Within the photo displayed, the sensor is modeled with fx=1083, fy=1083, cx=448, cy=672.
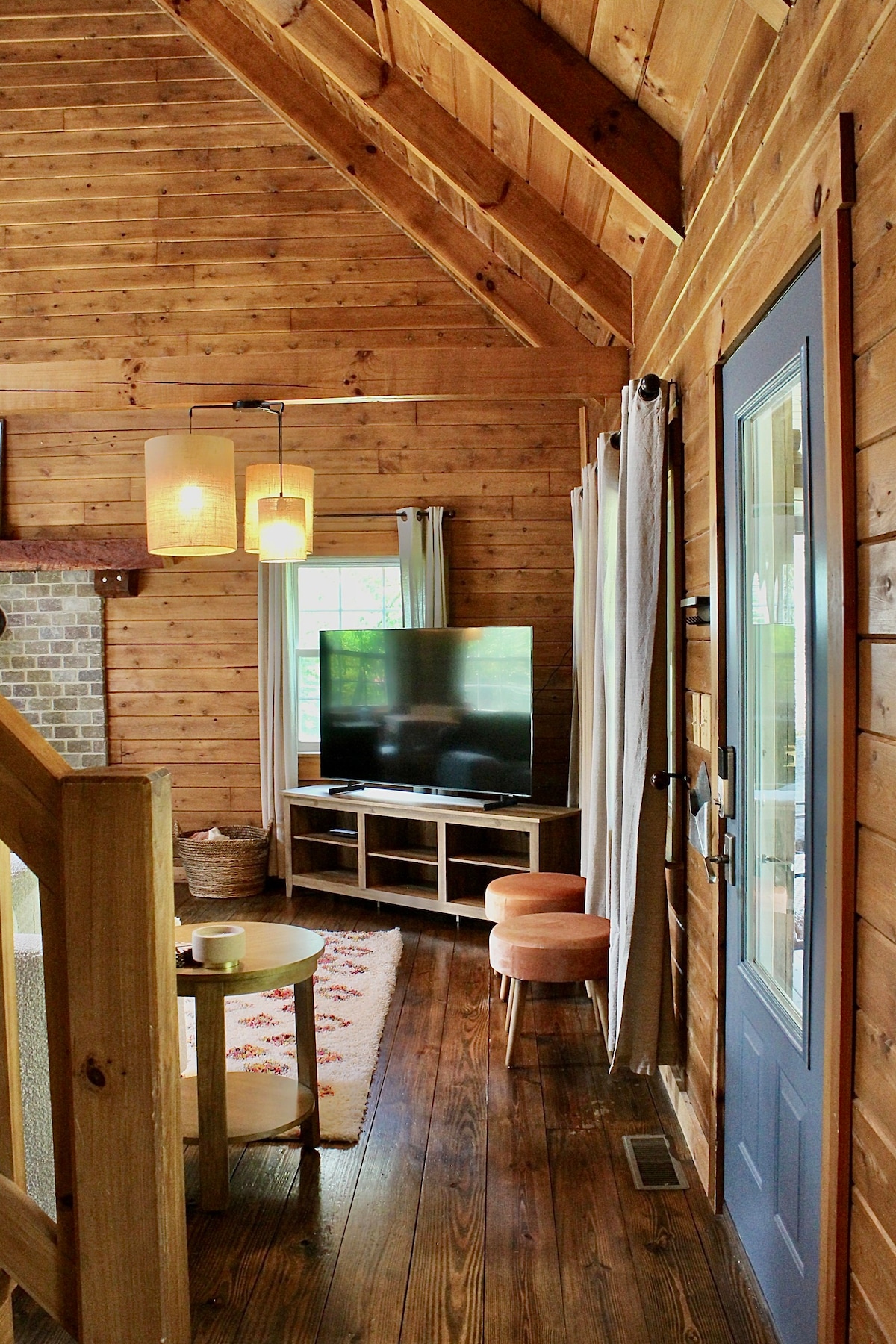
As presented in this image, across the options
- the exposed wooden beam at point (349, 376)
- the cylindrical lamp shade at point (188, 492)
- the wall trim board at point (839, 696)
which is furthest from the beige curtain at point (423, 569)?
the wall trim board at point (839, 696)

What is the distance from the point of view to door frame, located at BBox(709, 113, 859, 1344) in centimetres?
158

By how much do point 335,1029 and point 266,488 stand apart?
2.01 m

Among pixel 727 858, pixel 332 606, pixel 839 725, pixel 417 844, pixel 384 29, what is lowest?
pixel 417 844

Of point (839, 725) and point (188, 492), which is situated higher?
point (188, 492)

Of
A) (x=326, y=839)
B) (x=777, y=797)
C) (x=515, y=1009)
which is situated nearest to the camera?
(x=777, y=797)

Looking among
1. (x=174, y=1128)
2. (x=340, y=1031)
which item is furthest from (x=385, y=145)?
(x=174, y=1128)

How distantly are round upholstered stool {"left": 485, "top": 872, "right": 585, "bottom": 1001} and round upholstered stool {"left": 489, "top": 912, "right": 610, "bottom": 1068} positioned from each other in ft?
1.27

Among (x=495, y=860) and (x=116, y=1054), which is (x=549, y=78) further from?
(x=495, y=860)

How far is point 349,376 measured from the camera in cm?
435

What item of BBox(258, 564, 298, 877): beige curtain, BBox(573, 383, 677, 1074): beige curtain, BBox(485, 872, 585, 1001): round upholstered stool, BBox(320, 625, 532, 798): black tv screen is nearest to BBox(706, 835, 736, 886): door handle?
BBox(573, 383, 677, 1074): beige curtain

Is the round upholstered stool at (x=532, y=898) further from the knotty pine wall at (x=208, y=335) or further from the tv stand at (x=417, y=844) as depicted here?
the knotty pine wall at (x=208, y=335)

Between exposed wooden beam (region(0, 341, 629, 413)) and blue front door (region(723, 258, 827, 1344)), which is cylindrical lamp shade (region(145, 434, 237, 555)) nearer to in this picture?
exposed wooden beam (region(0, 341, 629, 413))

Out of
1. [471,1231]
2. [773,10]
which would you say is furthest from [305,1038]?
[773,10]

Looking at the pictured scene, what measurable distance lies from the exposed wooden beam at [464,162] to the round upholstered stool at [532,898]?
7.07 feet
